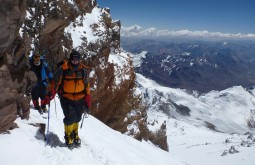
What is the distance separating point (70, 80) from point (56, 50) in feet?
47.6

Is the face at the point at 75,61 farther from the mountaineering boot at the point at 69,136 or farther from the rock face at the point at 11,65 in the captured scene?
the mountaineering boot at the point at 69,136

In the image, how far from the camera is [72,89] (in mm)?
12102

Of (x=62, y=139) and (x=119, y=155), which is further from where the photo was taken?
(x=119, y=155)

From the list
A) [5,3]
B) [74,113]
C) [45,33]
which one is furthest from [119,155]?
[45,33]

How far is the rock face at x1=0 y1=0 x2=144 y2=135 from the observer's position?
37.6 feet

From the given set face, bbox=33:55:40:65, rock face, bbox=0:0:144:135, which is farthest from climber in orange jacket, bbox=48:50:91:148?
face, bbox=33:55:40:65

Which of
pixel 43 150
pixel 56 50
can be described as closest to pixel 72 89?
pixel 43 150

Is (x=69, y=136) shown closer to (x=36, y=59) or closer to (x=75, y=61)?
(x=75, y=61)

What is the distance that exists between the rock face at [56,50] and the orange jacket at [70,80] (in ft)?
5.49

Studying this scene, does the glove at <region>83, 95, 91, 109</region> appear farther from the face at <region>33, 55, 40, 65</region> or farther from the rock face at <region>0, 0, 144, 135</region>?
the face at <region>33, 55, 40, 65</region>

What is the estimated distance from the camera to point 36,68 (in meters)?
14.7

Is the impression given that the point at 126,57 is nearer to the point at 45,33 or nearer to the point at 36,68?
the point at 45,33

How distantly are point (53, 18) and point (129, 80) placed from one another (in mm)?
13555

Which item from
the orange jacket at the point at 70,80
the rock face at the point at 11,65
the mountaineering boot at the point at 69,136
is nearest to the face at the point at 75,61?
the orange jacket at the point at 70,80
